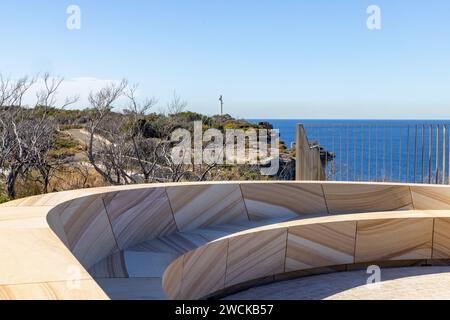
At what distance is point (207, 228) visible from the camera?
4.48m

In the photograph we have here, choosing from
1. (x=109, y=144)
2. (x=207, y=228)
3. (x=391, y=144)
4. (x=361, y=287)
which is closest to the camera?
(x=361, y=287)

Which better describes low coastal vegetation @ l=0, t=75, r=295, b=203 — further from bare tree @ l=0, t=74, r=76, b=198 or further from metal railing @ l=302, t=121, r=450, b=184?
metal railing @ l=302, t=121, r=450, b=184

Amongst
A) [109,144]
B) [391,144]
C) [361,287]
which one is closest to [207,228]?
[361,287]

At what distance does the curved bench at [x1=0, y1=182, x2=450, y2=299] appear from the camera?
2824 mm

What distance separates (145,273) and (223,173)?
21.8ft

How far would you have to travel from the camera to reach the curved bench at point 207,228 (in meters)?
2.82

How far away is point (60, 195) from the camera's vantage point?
3395 mm

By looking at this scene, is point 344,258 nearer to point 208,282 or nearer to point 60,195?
point 208,282

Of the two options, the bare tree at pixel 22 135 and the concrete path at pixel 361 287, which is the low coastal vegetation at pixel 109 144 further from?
the concrete path at pixel 361 287

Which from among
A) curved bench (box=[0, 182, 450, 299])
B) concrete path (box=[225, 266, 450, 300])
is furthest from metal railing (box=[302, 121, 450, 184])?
concrete path (box=[225, 266, 450, 300])

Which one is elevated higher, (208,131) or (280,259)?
(208,131)

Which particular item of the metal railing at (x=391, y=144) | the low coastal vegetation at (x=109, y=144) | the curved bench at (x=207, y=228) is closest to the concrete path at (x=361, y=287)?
the curved bench at (x=207, y=228)

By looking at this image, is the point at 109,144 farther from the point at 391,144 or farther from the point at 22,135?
the point at 391,144
